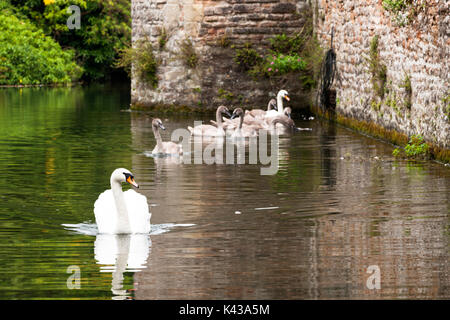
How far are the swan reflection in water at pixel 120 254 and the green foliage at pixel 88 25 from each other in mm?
35751

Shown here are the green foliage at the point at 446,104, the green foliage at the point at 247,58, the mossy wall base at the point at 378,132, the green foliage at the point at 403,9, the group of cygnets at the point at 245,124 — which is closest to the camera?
the green foliage at the point at 446,104

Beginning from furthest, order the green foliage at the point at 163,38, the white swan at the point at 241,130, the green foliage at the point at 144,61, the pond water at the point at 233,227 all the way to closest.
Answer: the green foliage at the point at 144,61, the green foliage at the point at 163,38, the white swan at the point at 241,130, the pond water at the point at 233,227

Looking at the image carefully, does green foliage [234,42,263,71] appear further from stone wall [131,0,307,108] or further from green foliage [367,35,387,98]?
green foliage [367,35,387,98]

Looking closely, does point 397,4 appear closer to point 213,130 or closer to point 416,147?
point 416,147

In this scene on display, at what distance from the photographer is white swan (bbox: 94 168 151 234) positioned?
9.70m

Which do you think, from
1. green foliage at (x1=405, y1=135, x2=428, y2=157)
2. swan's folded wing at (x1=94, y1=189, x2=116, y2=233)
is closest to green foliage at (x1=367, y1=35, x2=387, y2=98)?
green foliage at (x1=405, y1=135, x2=428, y2=157)

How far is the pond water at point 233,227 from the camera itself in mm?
7605

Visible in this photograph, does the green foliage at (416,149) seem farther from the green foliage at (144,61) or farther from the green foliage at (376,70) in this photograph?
the green foliage at (144,61)

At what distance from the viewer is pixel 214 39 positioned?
24.8 m

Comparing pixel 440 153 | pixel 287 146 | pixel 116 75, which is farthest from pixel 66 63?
pixel 440 153

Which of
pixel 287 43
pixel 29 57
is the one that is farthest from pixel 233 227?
pixel 29 57

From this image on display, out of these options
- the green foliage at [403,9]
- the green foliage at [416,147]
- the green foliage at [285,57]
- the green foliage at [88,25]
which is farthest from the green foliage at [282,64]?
the green foliage at [88,25]
